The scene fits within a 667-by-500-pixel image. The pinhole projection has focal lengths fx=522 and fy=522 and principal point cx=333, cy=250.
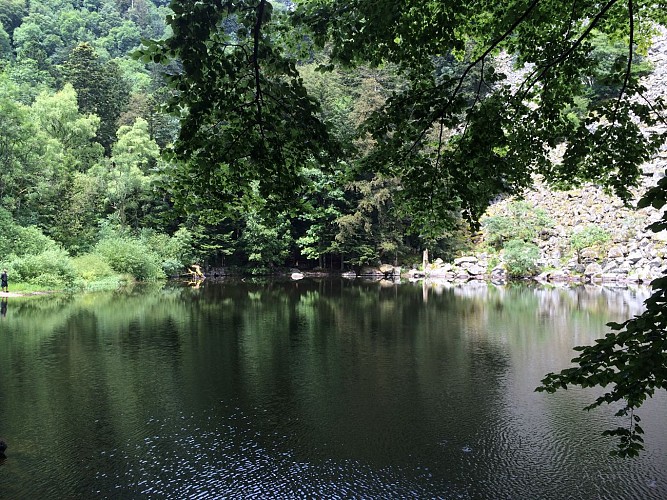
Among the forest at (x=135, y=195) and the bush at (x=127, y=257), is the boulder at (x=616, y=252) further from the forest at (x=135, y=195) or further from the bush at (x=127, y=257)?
the bush at (x=127, y=257)

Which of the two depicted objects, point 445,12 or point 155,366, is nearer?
point 445,12

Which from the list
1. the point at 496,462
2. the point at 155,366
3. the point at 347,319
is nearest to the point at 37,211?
the point at 347,319

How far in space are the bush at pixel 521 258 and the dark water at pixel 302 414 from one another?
61.5 feet

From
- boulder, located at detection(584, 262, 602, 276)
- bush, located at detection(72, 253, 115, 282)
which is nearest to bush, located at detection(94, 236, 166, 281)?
bush, located at detection(72, 253, 115, 282)

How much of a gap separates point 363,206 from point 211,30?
3496 cm

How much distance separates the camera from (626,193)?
6.17m

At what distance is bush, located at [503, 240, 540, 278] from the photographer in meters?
35.1

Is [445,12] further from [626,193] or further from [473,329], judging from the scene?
[473,329]

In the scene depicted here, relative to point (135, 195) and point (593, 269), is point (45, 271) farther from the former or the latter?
point (593, 269)

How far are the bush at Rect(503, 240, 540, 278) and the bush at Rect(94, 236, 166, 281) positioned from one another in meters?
23.6

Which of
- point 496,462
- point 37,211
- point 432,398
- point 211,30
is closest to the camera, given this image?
point 211,30

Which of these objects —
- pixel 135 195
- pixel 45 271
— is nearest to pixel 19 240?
pixel 45 271

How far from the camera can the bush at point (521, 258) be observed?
35094 millimetres

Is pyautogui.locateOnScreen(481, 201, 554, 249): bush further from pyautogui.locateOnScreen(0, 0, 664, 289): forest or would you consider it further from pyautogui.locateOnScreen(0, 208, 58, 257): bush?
pyautogui.locateOnScreen(0, 208, 58, 257): bush
